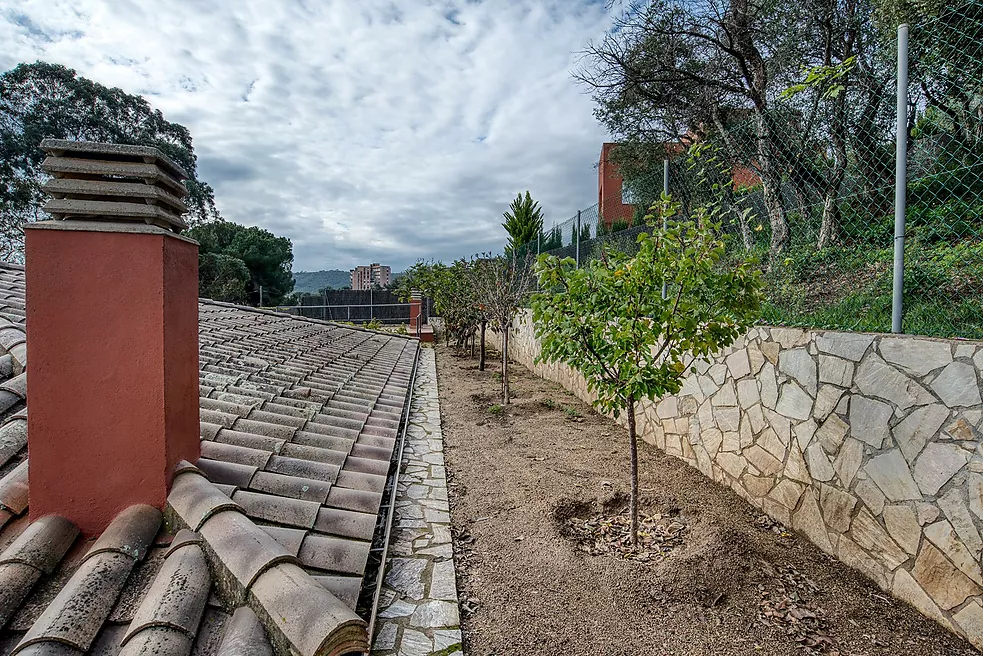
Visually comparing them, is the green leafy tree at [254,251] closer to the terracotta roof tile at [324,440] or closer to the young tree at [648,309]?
the terracotta roof tile at [324,440]

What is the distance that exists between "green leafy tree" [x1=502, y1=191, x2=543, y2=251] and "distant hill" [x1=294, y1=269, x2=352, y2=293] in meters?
14.3

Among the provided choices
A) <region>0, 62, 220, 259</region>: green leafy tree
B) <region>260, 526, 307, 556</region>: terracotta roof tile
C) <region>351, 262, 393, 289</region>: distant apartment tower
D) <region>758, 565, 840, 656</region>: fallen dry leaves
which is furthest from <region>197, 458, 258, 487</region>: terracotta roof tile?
<region>351, 262, 393, 289</region>: distant apartment tower

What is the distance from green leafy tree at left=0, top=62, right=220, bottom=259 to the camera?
82.3 ft

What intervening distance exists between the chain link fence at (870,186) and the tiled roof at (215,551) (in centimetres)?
338

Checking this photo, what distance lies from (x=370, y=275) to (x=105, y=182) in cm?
4609

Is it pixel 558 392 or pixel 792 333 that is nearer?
pixel 792 333

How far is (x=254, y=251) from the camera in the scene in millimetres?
32094

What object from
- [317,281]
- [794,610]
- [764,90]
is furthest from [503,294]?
[317,281]

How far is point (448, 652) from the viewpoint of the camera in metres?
2.38

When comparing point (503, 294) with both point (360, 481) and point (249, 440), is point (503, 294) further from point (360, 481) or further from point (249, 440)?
point (249, 440)

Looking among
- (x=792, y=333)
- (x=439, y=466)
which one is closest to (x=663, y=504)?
(x=792, y=333)

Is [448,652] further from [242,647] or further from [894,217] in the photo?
[894,217]

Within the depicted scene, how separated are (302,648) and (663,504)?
3514 millimetres

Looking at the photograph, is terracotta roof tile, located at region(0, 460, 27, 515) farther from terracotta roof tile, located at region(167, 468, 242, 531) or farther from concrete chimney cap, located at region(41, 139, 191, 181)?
concrete chimney cap, located at region(41, 139, 191, 181)
